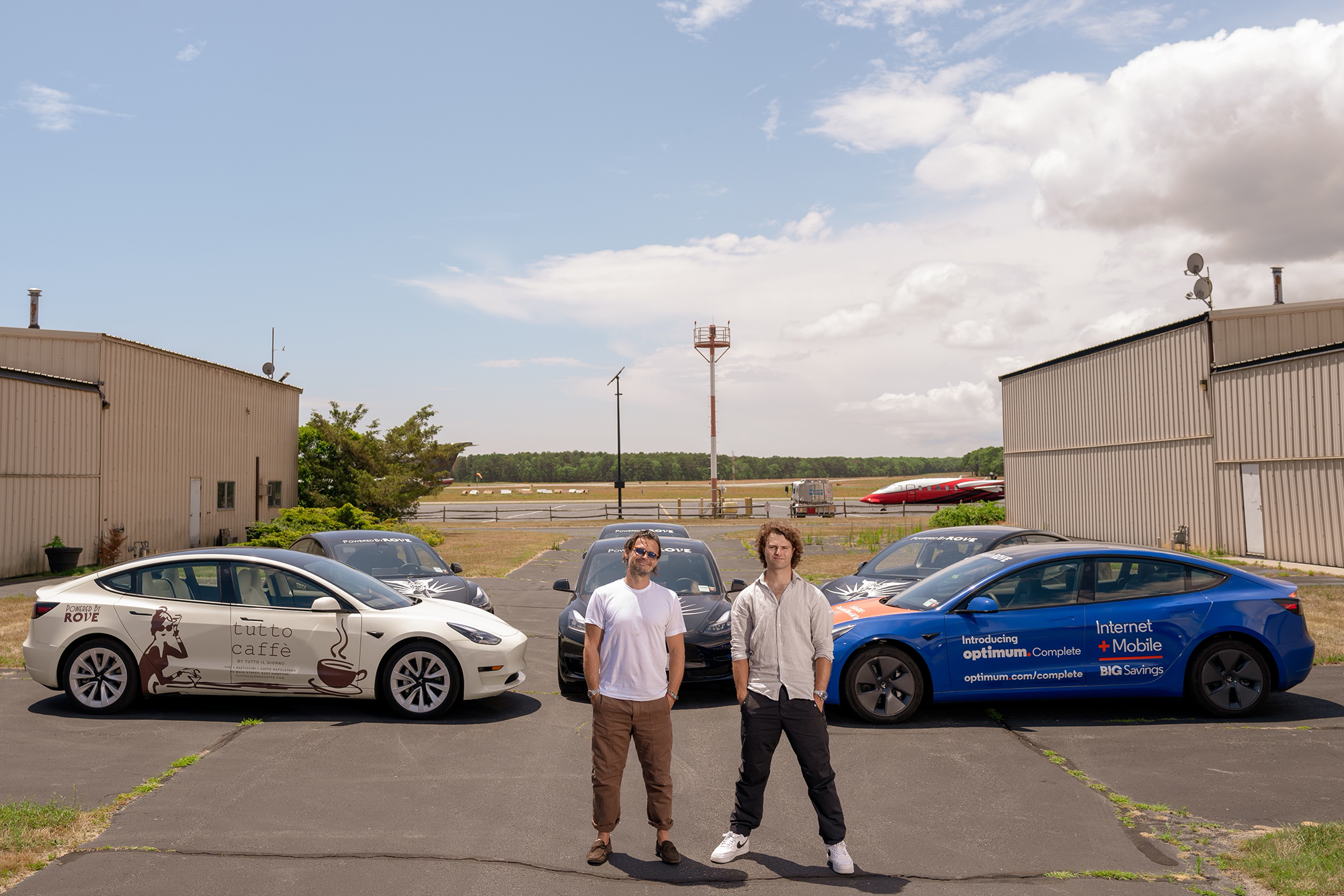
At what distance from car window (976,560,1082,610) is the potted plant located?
21.0 metres

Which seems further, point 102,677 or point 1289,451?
point 1289,451

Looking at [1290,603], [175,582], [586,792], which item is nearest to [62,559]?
[175,582]

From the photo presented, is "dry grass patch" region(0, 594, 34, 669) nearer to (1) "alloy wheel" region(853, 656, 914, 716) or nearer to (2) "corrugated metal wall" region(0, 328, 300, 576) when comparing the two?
(2) "corrugated metal wall" region(0, 328, 300, 576)

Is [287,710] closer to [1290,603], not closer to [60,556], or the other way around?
[1290,603]

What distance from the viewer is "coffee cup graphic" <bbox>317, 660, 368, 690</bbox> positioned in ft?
27.2

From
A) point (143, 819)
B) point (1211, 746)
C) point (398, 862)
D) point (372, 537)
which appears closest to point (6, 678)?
point (372, 537)

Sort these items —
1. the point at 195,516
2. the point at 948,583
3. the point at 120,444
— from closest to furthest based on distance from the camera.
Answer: the point at 948,583
the point at 120,444
the point at 195,516

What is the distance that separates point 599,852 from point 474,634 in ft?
12.4

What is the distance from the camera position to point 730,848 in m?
5.02

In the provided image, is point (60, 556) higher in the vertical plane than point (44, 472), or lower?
lower

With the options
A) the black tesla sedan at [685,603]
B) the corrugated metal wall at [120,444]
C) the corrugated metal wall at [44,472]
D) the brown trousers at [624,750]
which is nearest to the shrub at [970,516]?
the corrugated metal wall at [120,444]

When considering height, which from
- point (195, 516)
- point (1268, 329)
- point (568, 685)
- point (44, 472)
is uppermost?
point (1268, 329)

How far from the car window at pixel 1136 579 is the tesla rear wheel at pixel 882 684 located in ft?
5.93

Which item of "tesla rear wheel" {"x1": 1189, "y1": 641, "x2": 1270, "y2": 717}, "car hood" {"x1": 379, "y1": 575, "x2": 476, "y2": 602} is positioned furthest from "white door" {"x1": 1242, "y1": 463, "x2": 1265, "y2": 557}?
"car hood" {"x1": 379, "y1": 575, "x2": 476, "y2": 602}
